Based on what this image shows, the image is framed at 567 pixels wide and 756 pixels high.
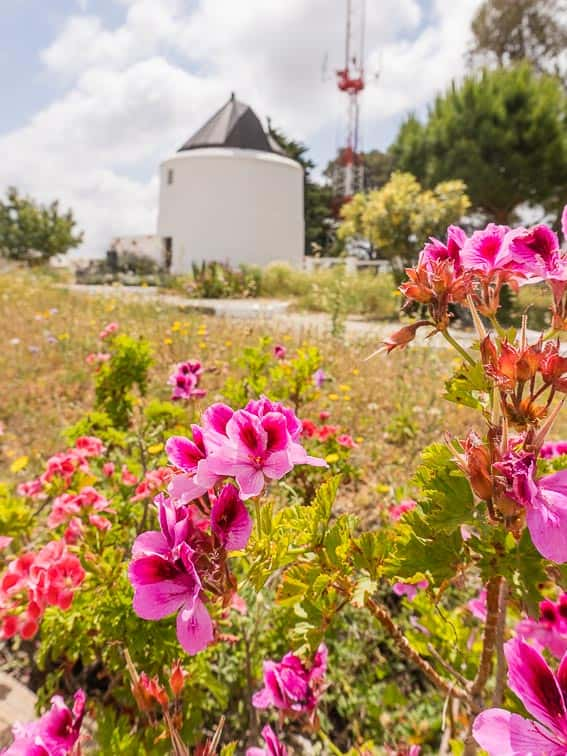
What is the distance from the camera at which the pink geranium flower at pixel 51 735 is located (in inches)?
29.7

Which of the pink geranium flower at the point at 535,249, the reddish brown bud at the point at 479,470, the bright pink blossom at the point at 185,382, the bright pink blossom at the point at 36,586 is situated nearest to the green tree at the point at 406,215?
the bright pink blossom at the point at 185,382

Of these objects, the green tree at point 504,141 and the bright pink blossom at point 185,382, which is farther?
the green tree at point 504,141

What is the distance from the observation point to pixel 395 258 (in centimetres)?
1434

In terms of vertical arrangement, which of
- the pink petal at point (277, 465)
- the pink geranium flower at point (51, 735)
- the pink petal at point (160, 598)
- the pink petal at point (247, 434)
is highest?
the pink petal at point (247, 434)

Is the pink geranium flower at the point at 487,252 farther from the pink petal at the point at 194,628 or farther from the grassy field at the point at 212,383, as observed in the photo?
the grassy field at the point at 212,383

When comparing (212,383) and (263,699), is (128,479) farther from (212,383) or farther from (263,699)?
(212,383)

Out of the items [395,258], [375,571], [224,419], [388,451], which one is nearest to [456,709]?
[375,571]

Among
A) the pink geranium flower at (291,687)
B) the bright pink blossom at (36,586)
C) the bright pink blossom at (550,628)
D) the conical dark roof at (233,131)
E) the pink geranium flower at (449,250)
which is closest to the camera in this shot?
the bright pink blossom at (550,628)

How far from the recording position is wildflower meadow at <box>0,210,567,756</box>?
0.62m

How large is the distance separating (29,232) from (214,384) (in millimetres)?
27372

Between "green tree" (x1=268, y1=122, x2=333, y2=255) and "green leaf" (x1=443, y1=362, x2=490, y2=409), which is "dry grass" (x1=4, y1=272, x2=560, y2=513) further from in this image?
"green tree" (x1=268, y1=122, x2=333, y2=255)

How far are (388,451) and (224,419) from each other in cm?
318

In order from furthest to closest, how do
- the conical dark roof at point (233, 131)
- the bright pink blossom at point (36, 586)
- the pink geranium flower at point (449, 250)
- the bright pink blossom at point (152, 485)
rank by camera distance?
the conical dark roof at point (233, 131) → the bright pink blossom at point (152, 485) → the bright pink blossom at point (36, 586) → the pink geranium flower at point (449, 250)

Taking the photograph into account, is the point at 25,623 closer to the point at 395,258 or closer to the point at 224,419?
the point at 224,419
